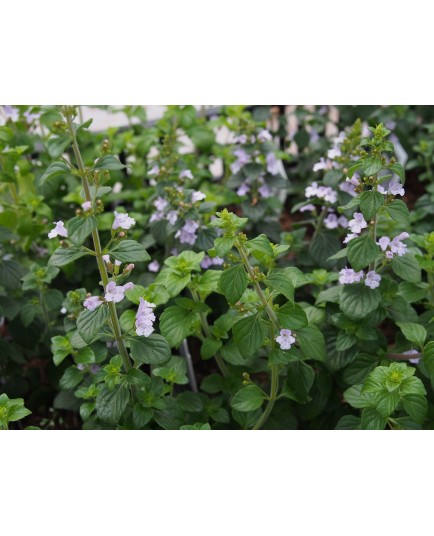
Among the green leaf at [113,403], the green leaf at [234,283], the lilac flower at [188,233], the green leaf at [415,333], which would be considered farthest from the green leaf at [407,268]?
the green leaf at [113,403]

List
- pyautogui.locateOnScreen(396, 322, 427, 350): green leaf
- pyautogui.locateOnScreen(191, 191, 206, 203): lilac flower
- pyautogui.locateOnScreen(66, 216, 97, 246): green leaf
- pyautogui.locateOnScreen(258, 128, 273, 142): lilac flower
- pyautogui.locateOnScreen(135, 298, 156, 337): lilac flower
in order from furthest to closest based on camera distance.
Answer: pyautogui.locateOnScreen(258, 128, 273, 142): lilac flower, pyautogui.locateOnScreen(191, 191, 206, 203): lilac flower, pyautogui.locateOnScreen(396, 322, 427, 350): green leaf, pyautogui.locateOnScreen(135, 298, 156, 337): lilac flower, pyautogui.locateOnScreen(66, 216, 97, 246): green leaf

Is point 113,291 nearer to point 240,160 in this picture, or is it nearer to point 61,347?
point 61,347

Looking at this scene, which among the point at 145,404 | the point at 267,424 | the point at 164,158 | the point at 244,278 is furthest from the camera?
the point at 164,158

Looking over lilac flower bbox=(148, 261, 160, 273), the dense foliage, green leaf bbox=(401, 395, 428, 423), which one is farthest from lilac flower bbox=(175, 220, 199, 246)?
green leaf bbox=(401, 395, 428, 423)

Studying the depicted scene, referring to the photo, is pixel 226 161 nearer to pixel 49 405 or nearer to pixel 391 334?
pixel 391 334

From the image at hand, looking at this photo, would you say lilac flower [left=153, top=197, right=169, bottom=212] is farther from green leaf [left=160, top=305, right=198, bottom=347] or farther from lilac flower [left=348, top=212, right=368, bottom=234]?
lilac flower [left=348, top=212, right=368, bottom=234]

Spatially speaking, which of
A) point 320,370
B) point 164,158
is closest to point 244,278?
point 320,370
